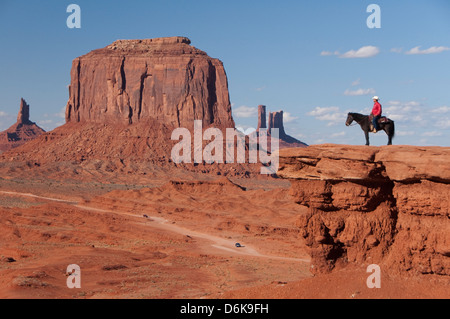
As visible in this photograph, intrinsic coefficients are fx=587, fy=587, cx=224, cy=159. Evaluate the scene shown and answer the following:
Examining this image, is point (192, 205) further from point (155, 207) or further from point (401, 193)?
point (401, 193)

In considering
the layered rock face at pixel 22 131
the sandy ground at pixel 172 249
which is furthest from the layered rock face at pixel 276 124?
the sandy ground at pixel 172 249

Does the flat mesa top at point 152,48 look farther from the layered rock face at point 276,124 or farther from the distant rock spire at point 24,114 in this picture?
the layered rock face at point 276,124

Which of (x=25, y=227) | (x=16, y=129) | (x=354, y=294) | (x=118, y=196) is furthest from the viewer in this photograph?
(x=16, y=129)

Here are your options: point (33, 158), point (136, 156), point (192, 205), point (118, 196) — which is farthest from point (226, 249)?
point (33, 158)

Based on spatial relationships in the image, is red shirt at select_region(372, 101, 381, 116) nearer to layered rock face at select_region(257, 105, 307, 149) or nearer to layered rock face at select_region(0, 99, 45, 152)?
layered rock face at select_region(0, 99, 45, 152)
